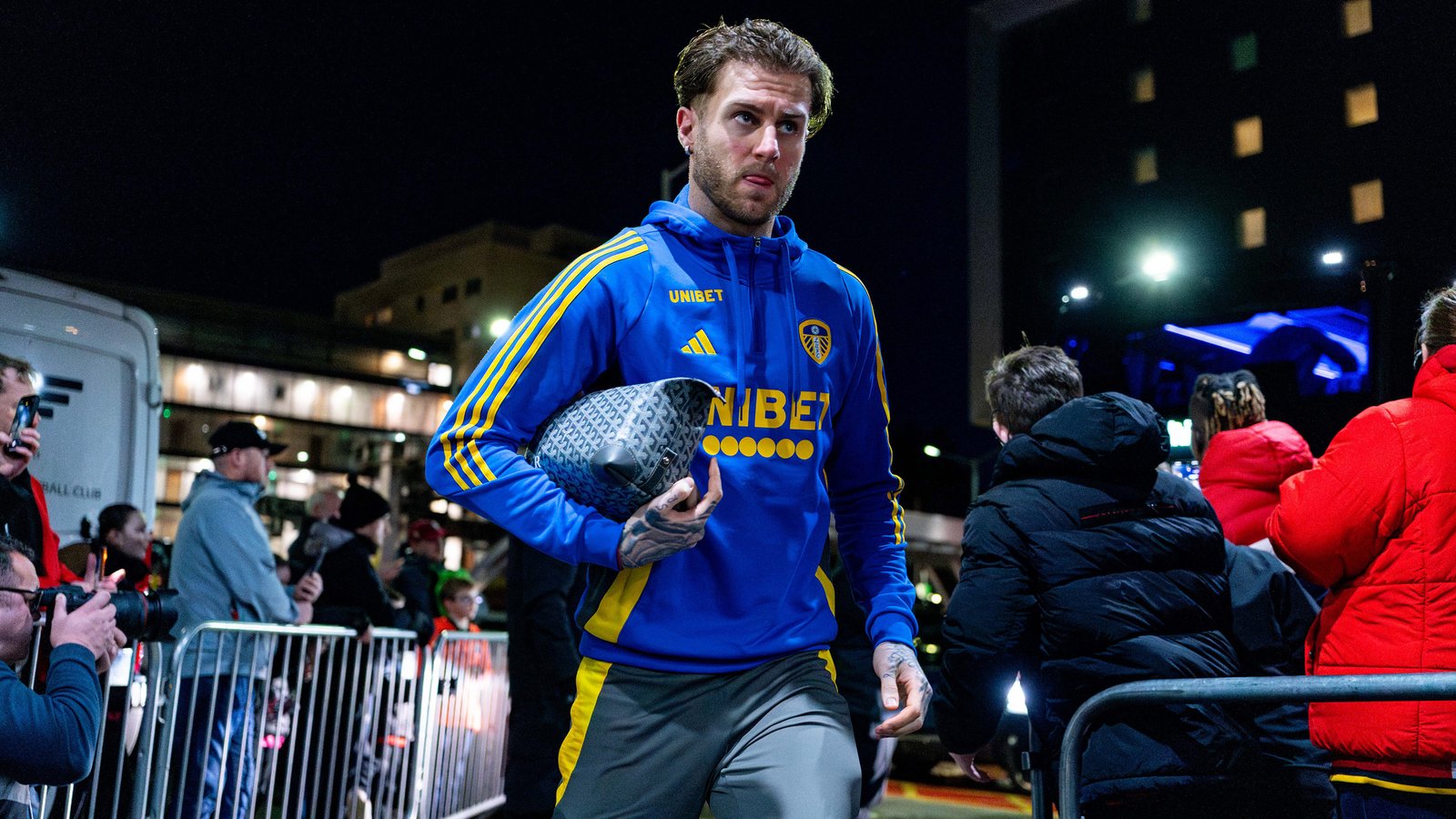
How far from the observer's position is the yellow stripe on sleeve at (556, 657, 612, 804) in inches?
91.6

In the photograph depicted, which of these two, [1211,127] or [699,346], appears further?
[1211,127]

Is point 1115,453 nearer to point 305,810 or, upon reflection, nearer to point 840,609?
point 840,609

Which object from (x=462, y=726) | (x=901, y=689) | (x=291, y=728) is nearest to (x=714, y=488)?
(x=901, y=689)

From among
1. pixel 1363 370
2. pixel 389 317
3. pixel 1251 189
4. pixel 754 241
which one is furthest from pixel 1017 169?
pixel 389 317

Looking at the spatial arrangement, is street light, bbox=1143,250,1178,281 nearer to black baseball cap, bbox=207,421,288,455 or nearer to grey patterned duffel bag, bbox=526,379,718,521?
black baseball cap, bbox=207,421,288,455

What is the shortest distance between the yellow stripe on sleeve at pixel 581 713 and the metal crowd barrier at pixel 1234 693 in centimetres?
164

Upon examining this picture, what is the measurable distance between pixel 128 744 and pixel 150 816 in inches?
12.7

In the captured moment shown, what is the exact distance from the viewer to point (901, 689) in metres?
2.44

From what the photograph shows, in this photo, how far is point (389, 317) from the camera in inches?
4008

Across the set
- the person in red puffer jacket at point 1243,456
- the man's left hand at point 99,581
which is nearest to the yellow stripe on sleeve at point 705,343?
the man's left hand at point 99,581

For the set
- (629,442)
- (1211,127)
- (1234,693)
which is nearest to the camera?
(629,442)

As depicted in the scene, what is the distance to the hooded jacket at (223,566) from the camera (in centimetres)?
642

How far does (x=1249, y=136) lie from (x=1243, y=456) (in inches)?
1418

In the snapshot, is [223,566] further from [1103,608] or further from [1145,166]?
[1145,166]
